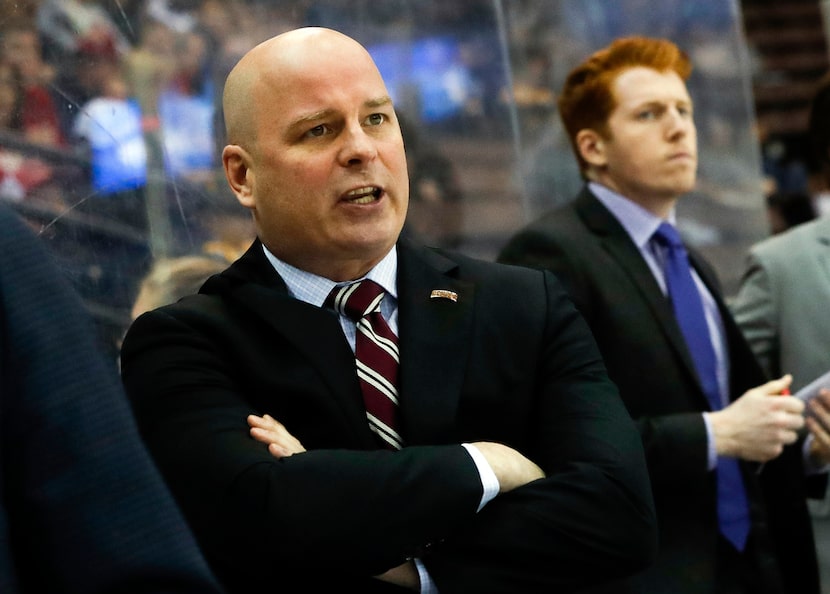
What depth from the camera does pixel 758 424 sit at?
8.26ft

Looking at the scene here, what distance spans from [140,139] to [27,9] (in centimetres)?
40

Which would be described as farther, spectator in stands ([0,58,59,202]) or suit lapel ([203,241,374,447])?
spectator in stands ([0,58,59,202])

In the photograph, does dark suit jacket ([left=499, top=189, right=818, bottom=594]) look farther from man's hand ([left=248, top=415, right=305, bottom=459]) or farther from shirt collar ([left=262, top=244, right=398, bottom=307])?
man's hand ([left=248, top=415, right=305, bottom=459])

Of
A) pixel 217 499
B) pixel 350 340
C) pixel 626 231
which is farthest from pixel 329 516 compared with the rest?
pixel 626 231

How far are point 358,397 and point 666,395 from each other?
101 cm

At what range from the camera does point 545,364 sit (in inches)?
77.5

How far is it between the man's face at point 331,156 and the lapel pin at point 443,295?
11 cm

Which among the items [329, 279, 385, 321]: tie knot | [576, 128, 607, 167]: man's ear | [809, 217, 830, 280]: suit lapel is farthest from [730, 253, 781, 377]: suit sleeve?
[329, 279, 385, 321]: tie knot

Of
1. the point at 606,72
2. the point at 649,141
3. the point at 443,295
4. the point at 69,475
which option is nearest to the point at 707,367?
the point at 649,141

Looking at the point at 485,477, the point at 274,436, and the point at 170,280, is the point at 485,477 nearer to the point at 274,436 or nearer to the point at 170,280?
the point at 274,436

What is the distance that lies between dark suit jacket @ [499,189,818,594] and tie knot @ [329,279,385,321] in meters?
0.79

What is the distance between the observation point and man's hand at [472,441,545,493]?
1.78m

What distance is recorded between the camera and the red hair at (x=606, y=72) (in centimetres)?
301

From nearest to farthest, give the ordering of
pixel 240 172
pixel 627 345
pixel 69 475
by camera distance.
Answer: pixel 69 475, pixel 240 172, pixel 627 345
